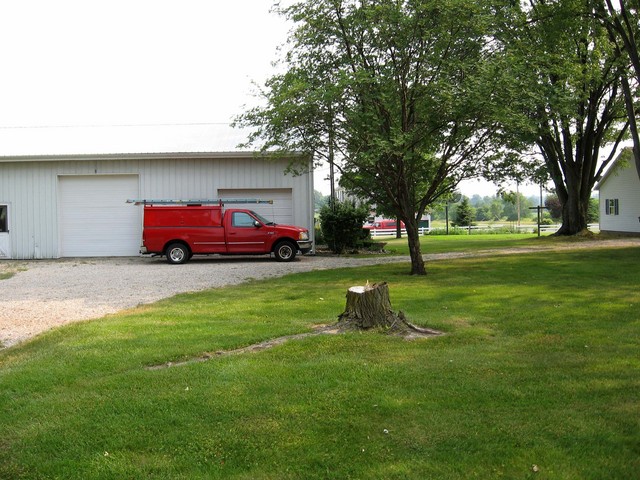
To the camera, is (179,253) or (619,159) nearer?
(179,253)

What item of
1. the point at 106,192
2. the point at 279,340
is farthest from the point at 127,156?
the point at 279,340

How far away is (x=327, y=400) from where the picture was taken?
472 cm

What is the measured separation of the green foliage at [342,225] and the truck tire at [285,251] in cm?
333

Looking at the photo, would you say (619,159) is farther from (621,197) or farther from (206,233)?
(206,233)

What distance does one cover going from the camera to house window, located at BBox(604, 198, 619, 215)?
36.0 m

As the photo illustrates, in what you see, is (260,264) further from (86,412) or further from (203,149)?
(86,412)

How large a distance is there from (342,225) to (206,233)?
5.76 metres

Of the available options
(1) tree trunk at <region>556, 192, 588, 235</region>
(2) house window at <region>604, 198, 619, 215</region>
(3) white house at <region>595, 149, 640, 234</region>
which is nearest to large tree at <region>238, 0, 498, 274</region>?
(1) tree trunk at <region>556, 192, 588, 235</region>

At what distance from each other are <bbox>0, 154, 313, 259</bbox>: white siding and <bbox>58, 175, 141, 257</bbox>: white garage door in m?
0.31

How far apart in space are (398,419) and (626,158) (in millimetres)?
33873

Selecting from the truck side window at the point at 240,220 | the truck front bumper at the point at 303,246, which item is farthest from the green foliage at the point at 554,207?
the truck side window at the point at 240,220

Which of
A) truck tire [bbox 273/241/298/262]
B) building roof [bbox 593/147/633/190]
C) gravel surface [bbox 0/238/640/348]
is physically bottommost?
gravel surface [bbox 0/238/640/348]

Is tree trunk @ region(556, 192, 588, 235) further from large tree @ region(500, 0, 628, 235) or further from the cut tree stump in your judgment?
the cut tree stump

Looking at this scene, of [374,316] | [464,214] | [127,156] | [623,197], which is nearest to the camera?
[374,316]
